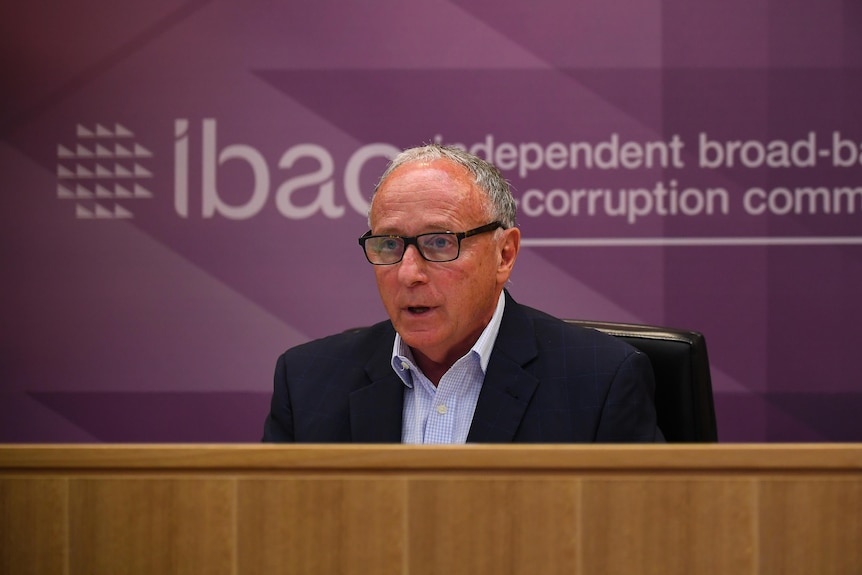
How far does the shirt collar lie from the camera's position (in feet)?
5.89

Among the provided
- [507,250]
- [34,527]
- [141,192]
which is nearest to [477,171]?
[507,250]

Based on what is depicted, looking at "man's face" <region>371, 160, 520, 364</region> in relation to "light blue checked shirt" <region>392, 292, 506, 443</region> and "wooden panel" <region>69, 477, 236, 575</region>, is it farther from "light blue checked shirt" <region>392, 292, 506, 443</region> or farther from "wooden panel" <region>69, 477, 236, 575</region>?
"wooden panel" <region>69, 477, 236, 575</region>

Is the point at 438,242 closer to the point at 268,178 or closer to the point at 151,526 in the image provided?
the point at 151,526

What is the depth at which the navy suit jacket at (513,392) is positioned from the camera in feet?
5.56

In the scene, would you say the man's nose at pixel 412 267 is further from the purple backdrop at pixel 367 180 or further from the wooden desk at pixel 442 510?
the purple backdrop at pixel 367 180

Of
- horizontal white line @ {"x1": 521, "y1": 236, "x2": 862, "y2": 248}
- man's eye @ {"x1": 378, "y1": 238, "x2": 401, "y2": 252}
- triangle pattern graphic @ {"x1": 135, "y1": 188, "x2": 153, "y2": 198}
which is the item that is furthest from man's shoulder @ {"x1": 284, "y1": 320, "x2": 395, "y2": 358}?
triangle pattern graphic @ {"x1": 135, "y1": 188, "x2": 153, "y2": 198}

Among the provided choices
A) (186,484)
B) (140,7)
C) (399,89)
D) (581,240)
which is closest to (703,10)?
(581,240)

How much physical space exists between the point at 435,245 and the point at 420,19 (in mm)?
1561

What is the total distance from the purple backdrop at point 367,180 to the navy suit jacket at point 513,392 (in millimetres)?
1194

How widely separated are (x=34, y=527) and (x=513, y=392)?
98cm

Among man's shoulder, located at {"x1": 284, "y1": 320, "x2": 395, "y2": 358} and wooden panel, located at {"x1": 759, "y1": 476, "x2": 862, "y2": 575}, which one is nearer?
wooden panel, located at {"x1": 759, "y1": 476, "x2": 862, "y2": 575}

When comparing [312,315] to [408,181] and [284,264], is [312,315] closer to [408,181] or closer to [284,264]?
[284,264]

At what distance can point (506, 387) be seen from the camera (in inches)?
68.2

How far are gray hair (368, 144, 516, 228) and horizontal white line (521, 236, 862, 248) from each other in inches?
45.0
